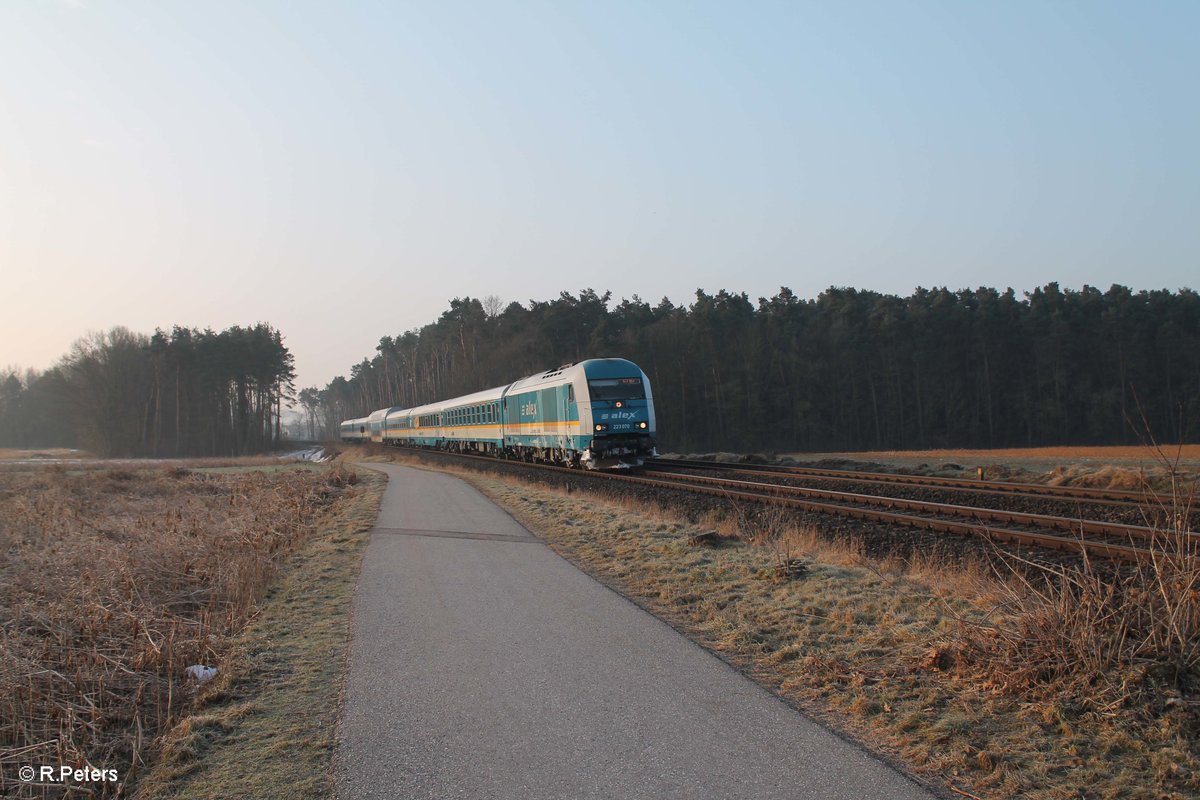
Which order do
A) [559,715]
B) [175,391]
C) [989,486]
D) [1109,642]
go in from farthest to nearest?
[175,391], [989,486], [559,715], [1109,642]

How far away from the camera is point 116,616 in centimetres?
849

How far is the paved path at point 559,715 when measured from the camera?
4.18 metres

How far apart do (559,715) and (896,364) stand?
220 ft

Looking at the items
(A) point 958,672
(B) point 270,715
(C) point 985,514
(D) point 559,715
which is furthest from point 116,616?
(C) point 985,514

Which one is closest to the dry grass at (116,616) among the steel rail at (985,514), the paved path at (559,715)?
the paved path at (559,715)

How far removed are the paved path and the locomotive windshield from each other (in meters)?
16.1

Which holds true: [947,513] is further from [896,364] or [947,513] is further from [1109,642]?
[896,364]

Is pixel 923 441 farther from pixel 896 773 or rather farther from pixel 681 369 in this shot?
pixel 896 773

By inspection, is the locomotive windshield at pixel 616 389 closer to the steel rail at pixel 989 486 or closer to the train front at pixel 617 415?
the train front at pixel 617 415

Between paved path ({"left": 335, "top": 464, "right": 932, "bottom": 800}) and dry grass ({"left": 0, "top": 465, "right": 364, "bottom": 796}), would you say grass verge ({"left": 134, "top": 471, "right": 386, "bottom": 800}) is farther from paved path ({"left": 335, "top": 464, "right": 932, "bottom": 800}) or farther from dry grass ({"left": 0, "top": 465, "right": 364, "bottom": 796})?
dry grass ({"left": 0, "top": 465, "right": 364, "bottom": 796})

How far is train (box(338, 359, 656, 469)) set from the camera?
25.2 m

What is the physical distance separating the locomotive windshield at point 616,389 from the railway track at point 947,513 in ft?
8.11

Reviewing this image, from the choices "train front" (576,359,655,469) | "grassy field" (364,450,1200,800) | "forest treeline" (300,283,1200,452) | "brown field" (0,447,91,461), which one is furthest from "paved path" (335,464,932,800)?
"brown field" (0,447,91,461)

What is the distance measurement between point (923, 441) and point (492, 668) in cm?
6673
